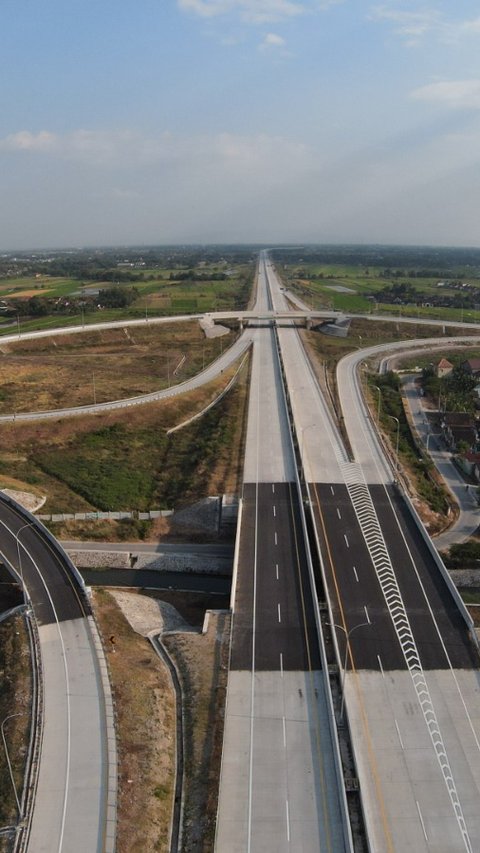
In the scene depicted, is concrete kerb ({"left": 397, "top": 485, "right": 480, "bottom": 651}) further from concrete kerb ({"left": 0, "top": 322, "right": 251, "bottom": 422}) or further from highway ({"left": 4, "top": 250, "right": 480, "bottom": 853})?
concrete kerb ({"left": 0, "top": 322, "right": 251, "bottom": 422})

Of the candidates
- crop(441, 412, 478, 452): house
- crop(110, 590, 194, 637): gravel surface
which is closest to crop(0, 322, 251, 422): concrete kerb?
crop(110, 590, 194, 637): gravel surface

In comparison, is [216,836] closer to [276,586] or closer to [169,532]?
[276,586]

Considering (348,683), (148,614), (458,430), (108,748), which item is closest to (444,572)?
(348,683)

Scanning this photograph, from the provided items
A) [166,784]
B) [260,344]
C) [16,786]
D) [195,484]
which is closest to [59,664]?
[16,786]

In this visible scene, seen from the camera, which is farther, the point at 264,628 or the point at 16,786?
the point at 264,628

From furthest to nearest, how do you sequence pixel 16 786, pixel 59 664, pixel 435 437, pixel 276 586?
pixel 435 437 → pixel 276 586 → pixel 59 664 → pixel 16 786

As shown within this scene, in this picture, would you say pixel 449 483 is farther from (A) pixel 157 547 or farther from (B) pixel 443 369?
(B) pixel 443 369
